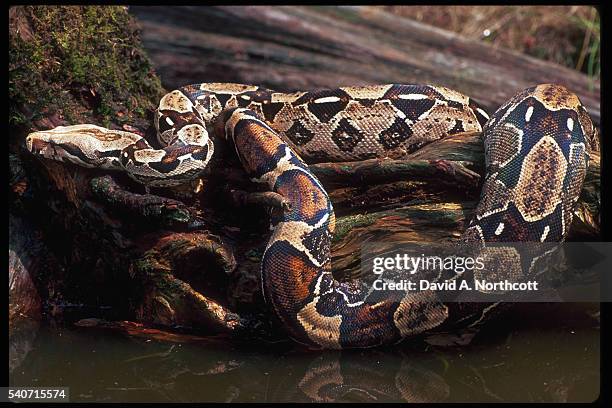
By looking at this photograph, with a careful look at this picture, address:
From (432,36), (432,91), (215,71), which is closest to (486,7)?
(432,36)

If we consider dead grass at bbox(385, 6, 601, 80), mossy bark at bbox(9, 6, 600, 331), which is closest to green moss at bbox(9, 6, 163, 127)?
mossy bark at bbox(9, 6, 600, 331)

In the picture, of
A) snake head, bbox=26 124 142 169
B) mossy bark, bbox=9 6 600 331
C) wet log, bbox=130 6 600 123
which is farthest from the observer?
wet log, bbox=130 6 600 123

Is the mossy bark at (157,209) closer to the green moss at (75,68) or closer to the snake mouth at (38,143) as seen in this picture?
the green moss at (75,68)

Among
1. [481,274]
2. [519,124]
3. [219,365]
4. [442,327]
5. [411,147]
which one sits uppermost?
[519,124]

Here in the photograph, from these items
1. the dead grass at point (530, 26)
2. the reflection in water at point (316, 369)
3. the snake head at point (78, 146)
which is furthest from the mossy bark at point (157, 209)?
the dead grass at point (530, 26)

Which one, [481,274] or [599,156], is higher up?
Result: [599,156]

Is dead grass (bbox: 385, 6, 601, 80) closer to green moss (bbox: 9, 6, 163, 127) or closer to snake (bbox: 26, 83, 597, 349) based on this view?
snake (bbox: 26, 83, 597, 349)

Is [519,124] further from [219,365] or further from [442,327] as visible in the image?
[219,365]
